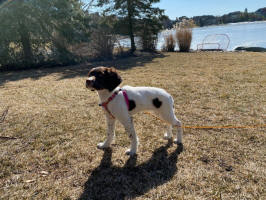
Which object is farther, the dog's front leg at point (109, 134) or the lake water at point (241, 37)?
the lake water at point (241, 37)

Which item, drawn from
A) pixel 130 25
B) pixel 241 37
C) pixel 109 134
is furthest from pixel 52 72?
pixel 241 37

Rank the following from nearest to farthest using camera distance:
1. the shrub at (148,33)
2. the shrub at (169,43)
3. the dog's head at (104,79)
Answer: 1. the dog's head at (104,79)
2. the shrub at (148,33)
3. the shrub at (169,43)

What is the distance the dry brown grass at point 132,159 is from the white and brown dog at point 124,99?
0.47m

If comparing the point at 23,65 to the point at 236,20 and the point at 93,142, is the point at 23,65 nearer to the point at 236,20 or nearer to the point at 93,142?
the point at 93,142

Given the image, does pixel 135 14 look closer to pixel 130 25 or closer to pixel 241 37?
pixel 130 25

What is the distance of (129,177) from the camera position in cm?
247

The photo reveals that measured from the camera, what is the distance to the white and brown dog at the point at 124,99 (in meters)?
2.48

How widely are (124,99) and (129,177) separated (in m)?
0.96

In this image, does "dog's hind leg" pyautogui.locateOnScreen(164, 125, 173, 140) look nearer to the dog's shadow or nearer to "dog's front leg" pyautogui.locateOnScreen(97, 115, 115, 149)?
the dog's shadow

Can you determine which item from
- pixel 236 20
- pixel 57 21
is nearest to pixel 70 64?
pixel 57 21

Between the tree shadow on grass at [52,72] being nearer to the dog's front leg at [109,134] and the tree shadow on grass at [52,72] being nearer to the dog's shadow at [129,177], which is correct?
the dog's front leg at [109,134]

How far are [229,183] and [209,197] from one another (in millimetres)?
347

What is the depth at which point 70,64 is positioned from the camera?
36.6 feet

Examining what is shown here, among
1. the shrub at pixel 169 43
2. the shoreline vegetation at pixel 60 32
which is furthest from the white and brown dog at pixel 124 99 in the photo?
the shrub at pixel 169 43
